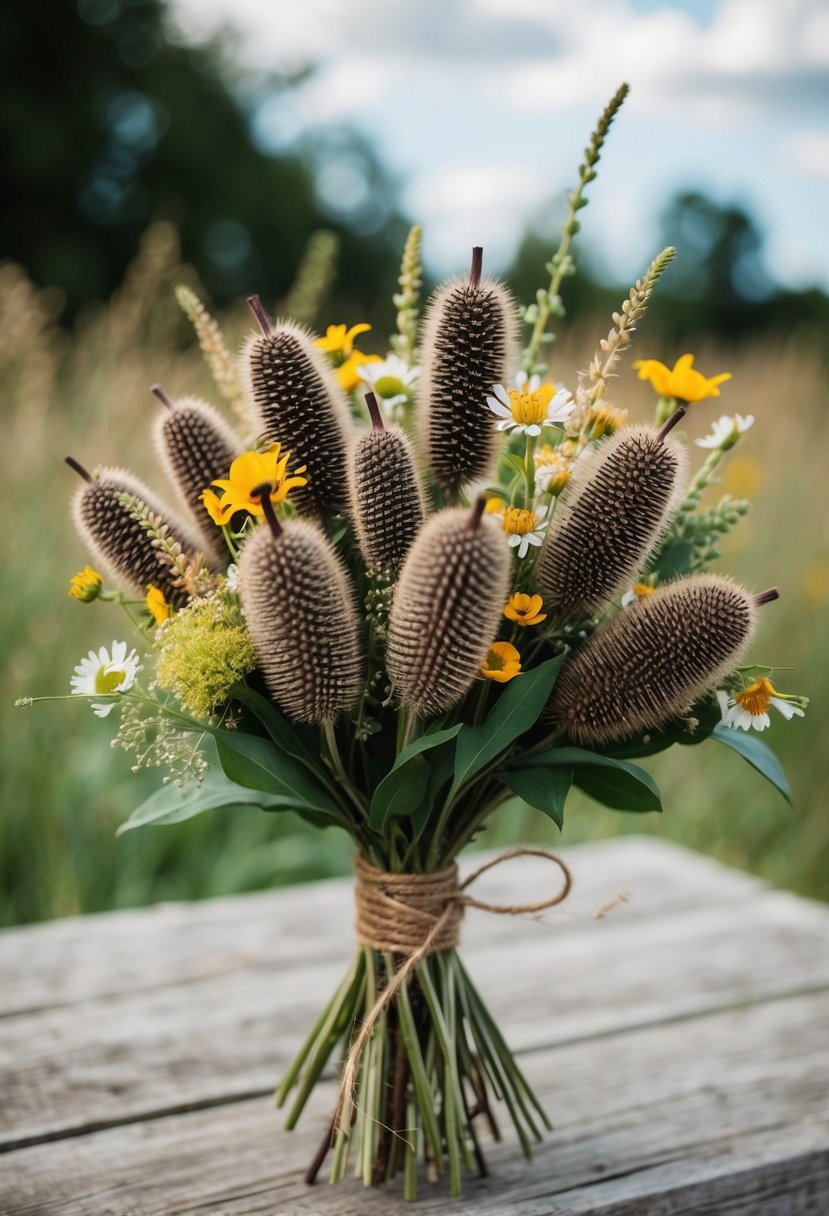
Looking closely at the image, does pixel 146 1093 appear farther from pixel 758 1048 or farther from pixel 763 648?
pixel 763 648

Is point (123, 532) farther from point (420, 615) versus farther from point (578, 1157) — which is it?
point (578, 1157)

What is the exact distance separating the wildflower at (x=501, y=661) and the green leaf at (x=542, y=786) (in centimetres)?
9

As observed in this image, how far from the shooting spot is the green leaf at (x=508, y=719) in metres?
0.88

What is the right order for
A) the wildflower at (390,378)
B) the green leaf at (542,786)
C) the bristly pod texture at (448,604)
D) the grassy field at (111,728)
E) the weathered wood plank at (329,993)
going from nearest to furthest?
the bristly pod texture at (448,604), the green leaf at (542,786), the wildflower at (390,378), the weathered wood plank at (329,993), the grassy field at (111,728)

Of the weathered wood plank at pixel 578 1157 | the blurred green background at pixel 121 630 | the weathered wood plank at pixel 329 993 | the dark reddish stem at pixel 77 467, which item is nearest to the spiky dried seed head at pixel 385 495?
the dark reddish stem at pixel 77 467

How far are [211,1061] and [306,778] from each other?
51cm

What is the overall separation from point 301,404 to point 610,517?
0.26 m

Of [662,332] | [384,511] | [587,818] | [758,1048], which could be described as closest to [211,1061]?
[758,1048]

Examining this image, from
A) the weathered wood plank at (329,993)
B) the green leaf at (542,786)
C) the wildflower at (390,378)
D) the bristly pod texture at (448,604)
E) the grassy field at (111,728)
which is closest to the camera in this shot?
the bristly pod texture at (448,604)

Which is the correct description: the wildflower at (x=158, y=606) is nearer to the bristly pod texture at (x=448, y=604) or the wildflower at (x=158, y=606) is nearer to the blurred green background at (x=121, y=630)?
the bristly pod texture at (x=448, y=604)

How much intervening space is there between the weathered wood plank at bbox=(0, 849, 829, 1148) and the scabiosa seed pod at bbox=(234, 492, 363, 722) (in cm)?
42

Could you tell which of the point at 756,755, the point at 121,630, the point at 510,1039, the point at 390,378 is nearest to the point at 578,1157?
the point at 510,1039

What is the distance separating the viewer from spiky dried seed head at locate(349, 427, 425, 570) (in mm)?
866

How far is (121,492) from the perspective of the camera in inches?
37.5
